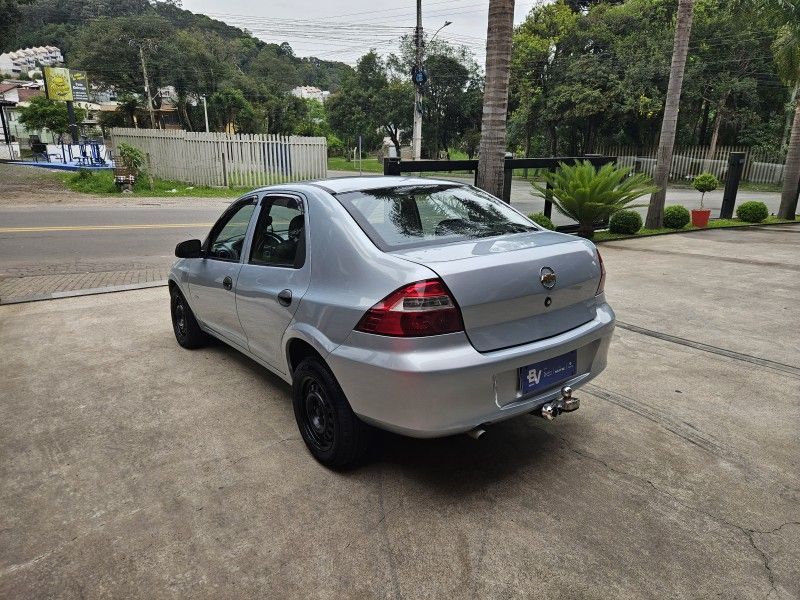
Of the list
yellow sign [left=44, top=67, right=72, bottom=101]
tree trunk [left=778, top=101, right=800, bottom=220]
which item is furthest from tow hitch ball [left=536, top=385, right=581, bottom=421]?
yellow sign [left=44, top=67, right=72, bottom=101]

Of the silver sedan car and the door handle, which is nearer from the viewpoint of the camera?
the silver sedan car

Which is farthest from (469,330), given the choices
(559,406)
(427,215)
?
(427,215)

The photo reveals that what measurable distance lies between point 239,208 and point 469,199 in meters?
1.72

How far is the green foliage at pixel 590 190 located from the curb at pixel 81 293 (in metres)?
7.14

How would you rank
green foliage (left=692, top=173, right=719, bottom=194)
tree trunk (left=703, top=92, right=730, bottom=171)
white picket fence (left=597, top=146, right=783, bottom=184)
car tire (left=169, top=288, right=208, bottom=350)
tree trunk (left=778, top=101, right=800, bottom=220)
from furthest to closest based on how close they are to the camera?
tree trunk (left=703, top=92, right=730, bottom=171) → white picket fence (left=597, top=146, right=783, bottom=184) → tree trunk (left=778, top=101, right=800, bottom=220) → green foliage (left=692, top=173, right=719, bottom=194) → car tire (left=169, top=288, right=208, bottom=350)

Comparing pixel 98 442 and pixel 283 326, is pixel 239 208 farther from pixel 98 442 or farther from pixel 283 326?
pixel 98 442

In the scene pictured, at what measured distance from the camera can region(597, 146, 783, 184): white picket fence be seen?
3009cm

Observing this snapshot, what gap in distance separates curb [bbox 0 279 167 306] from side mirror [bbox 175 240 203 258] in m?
3.39

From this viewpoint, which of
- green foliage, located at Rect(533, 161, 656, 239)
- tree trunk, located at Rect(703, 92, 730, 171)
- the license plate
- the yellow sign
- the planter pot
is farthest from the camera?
the yellow sign

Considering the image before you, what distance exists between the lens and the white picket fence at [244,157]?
20984 millimetres

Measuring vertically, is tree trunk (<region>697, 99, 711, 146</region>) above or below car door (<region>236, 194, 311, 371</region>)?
above

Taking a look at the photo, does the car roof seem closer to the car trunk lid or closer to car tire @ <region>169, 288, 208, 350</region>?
the car trunk lid

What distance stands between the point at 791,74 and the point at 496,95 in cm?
1285

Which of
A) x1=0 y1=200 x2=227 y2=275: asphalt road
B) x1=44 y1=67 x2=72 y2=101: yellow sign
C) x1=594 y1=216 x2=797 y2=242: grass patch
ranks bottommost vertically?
x1=0 y1=200 x2=227 y2=275: asphalt road
